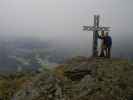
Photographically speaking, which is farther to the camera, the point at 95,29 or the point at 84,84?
the point at 95,29

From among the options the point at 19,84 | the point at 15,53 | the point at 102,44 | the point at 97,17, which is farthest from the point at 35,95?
the point at 15,53

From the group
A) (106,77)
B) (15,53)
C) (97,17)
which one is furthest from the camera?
(15,53)

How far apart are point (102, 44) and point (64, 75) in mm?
6211

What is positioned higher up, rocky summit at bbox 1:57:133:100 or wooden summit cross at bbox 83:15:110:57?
wooden summit cross at bbox 83:15:110:57

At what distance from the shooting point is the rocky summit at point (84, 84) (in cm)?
2512

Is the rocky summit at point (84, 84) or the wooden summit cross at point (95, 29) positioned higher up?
the wooden summit cross at point (95, 29)

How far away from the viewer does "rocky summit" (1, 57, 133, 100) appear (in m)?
25.1

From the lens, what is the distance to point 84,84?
26.5 m

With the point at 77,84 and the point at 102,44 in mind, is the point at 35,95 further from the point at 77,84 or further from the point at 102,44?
the point at 102,44

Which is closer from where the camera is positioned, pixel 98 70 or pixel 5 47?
pixel 98 70

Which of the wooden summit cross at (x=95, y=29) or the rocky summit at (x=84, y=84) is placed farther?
the wooden summit cross at (x=95, y=29)

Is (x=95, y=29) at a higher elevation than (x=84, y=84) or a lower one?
higher

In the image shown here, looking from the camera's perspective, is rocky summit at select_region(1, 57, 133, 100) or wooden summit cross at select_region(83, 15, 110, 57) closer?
rocky summit at select_region(1, 57, 133, 100)

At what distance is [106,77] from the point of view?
27438mm
